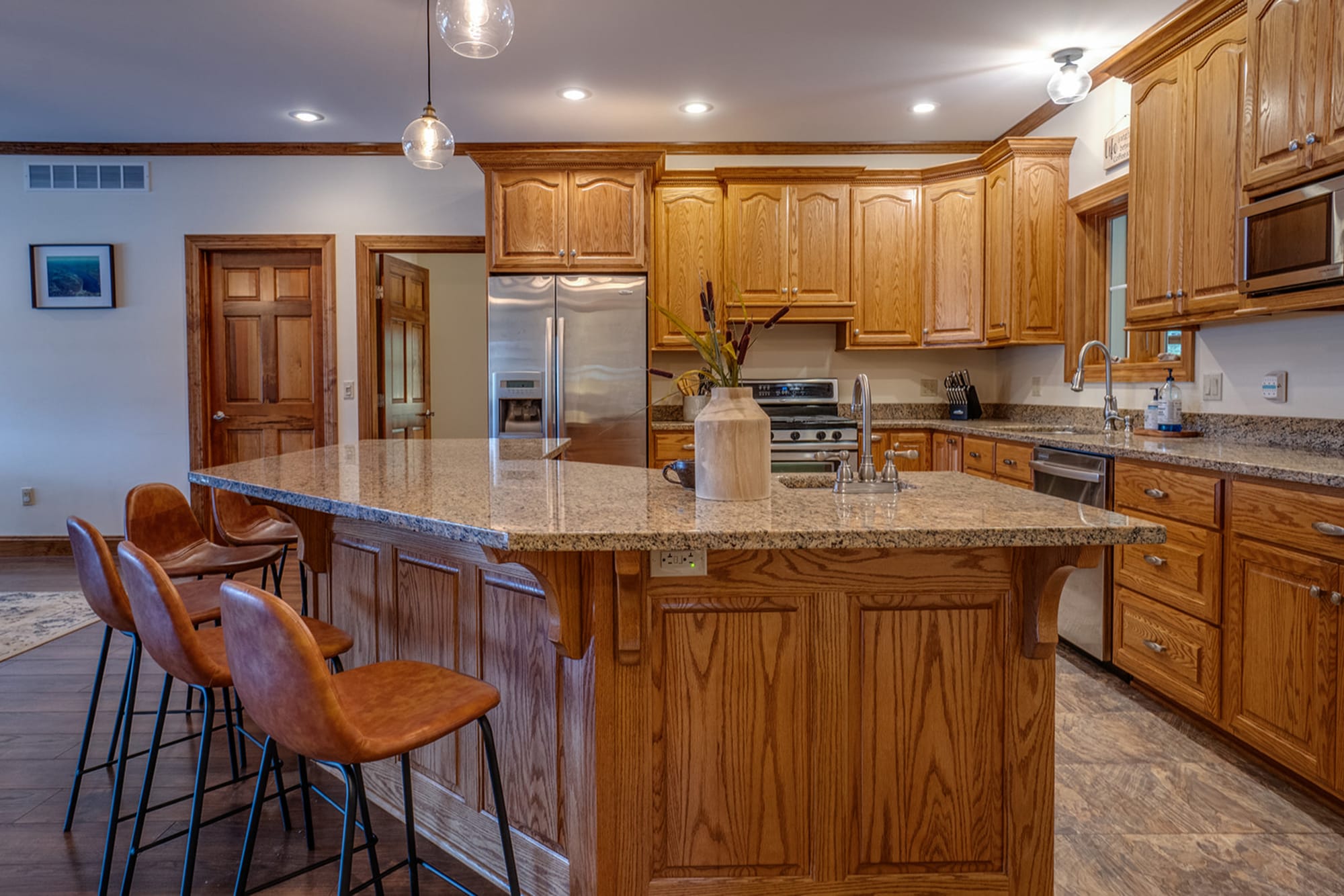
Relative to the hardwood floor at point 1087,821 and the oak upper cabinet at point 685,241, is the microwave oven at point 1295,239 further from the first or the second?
the oak upper cabinet at point 685,241

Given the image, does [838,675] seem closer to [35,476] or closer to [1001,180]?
[1001,180]

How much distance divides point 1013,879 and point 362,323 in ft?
15.6

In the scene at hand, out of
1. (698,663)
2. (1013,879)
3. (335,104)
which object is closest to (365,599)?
(698,663)

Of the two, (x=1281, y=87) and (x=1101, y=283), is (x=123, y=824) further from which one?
(x=1101, y=283)

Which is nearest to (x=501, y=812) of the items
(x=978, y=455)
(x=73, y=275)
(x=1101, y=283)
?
(x=978, y=455)

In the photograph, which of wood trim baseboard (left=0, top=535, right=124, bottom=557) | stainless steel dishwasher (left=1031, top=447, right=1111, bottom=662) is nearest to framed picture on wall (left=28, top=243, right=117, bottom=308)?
wood trim baseboard (left=0, top=535, right=124, bottom=557)

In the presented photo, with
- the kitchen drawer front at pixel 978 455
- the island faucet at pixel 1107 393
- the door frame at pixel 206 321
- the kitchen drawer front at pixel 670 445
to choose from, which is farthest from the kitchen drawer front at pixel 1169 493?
the door frame at pixel 206 321

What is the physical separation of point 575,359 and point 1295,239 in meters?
3.32

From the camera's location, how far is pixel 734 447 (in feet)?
5.36

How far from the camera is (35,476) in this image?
528 centimetres

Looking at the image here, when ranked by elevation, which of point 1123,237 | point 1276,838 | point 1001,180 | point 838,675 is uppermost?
point 1001,180

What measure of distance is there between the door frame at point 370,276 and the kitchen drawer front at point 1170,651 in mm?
4105

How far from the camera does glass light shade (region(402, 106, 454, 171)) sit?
2.95 m

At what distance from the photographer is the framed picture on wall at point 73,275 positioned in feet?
16.9
